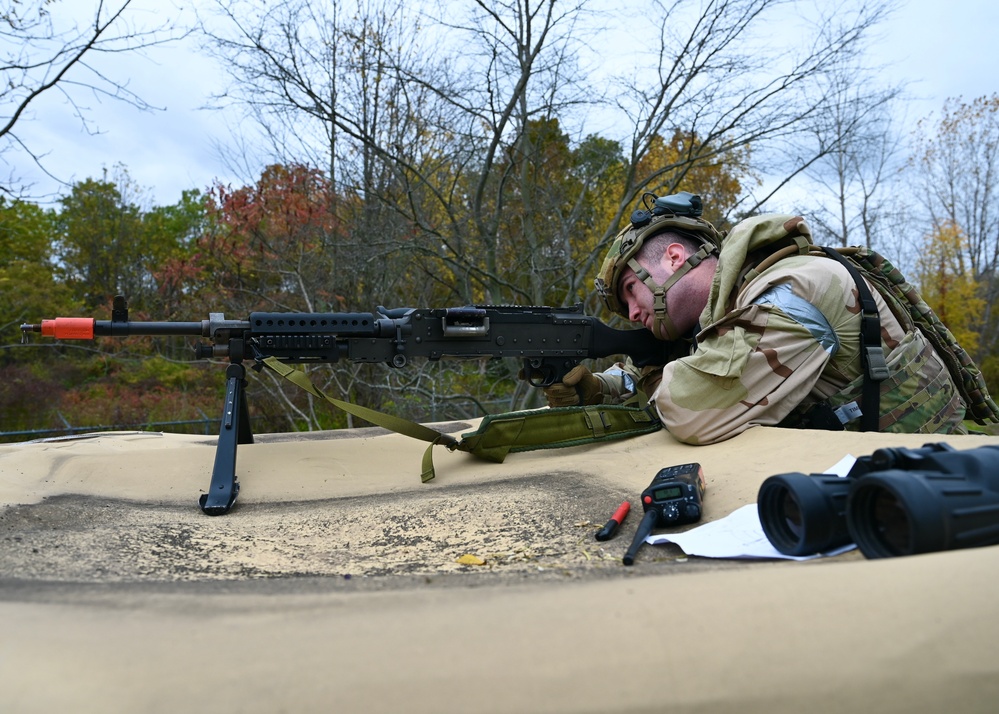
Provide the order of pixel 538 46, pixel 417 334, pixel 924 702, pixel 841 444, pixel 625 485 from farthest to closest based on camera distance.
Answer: pixel 538 46 → pixel 417 334 → pixel 625 485 → pixel 841 444 → pixel 924 702

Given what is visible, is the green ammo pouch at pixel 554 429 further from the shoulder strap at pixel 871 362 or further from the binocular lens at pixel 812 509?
the binocular lens at pixel 812 509

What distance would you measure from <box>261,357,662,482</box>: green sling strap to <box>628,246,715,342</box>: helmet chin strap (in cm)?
38

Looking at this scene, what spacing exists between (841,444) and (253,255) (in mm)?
7576

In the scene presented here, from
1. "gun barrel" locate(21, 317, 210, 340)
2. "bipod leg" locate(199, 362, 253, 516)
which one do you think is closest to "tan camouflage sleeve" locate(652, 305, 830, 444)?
"bipod leg" locate(199, 362, 253, 516)

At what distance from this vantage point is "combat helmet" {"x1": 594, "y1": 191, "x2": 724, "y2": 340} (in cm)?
313

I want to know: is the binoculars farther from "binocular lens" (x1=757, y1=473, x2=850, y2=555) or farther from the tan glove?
the tan glove

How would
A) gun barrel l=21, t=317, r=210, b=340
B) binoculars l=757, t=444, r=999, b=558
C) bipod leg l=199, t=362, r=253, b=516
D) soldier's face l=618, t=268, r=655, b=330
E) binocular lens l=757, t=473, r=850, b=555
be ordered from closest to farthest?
binoculars l=757, t=444, r=999, b=558 < binocular lens l=757, t=473, r=850, b=555 < bipod leg l=199, t=362, r=253, b=516 < gun barrel l=21, t=317, r=210, b=340 < soldier's face l=618, t=268, r=655, b=330

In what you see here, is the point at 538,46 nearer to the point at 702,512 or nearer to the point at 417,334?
the point at 417,334

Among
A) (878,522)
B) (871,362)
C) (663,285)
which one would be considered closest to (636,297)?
(663,285)

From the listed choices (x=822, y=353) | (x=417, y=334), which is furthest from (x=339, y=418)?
(x=822, y=353)

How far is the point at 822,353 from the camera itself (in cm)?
248

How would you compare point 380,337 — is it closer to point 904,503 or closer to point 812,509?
point 812,509

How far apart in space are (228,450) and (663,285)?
1.82 m

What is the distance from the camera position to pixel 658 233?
3.18 meters
